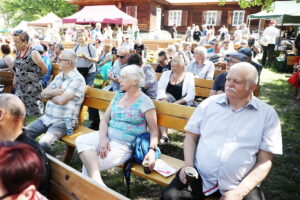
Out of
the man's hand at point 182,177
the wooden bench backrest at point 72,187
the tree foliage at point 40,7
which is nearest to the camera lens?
the wooden bench backrest at point 72,187

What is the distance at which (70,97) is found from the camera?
3164 mm

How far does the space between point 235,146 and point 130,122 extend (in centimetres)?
117

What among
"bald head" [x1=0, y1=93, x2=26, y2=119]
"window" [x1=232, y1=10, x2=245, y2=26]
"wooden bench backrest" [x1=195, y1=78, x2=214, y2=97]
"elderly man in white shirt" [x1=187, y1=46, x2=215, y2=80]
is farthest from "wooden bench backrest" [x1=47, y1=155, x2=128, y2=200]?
"window" [x1=232, y1=10, x2=245, y2=26]

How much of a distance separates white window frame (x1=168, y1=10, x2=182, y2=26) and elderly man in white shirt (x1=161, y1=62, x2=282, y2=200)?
28.7 m

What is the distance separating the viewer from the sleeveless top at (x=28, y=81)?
12.9 feet

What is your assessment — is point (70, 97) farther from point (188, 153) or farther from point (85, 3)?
point (85, 3)

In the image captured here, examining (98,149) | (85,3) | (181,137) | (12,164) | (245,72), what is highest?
(85,3)

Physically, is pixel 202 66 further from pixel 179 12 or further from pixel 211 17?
pixel 179 12

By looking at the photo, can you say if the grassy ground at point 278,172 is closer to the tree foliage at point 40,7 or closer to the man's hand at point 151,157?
the man's hand at point 151,157

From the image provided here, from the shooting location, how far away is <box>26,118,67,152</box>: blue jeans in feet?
9.56

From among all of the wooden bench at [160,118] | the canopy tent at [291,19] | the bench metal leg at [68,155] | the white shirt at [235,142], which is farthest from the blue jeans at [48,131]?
the canopy tent at [291,19]

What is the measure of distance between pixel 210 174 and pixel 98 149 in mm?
1192

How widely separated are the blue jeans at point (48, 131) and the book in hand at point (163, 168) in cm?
133

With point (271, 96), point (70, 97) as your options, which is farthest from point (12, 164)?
point (271, 96)
